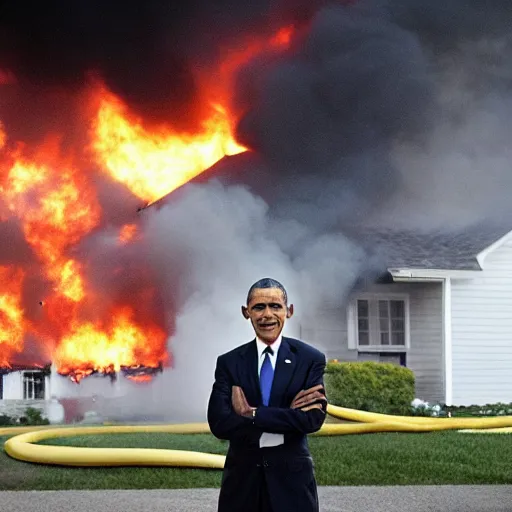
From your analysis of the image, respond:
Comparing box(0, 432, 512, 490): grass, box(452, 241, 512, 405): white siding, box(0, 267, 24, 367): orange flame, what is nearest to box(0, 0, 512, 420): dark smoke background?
box(452, 241, 512, 405): white siding

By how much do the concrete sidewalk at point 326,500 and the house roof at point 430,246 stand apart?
9.82ft

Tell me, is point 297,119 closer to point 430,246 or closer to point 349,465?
point 430,246

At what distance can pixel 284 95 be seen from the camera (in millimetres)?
8867

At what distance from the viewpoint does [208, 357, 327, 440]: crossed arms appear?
9.30 ft

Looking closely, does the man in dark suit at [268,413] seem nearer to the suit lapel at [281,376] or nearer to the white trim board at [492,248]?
the suit lapel at [281,376]

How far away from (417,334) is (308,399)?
20.3ft

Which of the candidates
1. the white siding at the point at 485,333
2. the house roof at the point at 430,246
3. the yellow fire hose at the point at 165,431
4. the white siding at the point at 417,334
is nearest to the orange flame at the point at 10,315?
the yellow fire hose at the point at 165,431

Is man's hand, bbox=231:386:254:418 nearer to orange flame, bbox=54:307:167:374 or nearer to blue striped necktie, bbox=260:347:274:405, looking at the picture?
blue striped necktie, bbox=260:347:274:405

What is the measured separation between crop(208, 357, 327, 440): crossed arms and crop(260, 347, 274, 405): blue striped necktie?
0.21 ft

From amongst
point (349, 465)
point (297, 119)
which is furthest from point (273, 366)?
point (297, 119)

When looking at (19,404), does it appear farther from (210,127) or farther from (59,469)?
(210,127)

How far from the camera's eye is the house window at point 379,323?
879 cm

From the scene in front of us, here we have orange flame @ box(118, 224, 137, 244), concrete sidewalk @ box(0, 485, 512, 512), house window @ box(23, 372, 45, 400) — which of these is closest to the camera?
concrete sidewalk @ box(0, 485, 512, 512)

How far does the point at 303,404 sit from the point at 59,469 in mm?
4746
